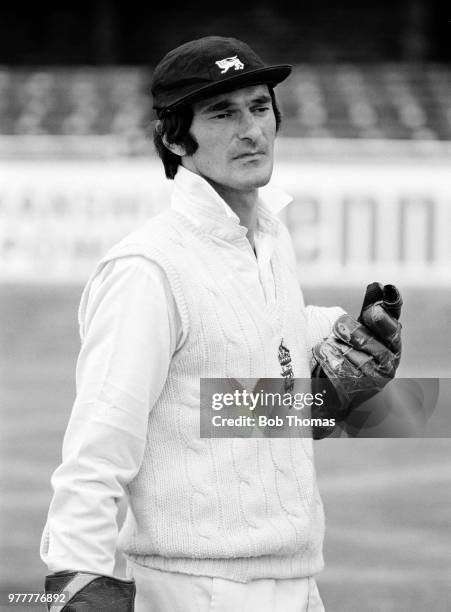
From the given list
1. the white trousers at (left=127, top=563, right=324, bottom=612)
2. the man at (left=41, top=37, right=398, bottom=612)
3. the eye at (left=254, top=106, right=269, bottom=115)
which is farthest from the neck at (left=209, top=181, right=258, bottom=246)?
the white trousers at (left=127, top=563, right=324, bottom=612)

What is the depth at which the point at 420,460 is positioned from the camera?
20.6ft

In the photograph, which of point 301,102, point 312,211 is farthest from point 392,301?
point 301,102

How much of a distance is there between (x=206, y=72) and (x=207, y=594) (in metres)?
0.91

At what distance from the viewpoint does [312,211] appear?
852 cm

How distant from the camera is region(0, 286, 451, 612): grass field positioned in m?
4.29

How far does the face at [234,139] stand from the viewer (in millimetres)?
1988

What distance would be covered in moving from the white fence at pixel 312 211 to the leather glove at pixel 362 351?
20.9 feet

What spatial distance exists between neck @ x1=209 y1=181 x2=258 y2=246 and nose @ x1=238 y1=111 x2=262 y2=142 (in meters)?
0.10

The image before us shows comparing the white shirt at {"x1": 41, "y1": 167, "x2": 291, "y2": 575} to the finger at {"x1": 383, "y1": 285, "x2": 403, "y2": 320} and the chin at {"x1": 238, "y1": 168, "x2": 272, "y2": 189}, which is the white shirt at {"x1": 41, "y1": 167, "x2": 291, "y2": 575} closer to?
the chin at {"x1": 238, "y1": 168, "x2": 272, "y2": 189}

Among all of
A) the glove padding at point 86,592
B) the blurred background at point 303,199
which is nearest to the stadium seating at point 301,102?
the blurred background at point 303,199

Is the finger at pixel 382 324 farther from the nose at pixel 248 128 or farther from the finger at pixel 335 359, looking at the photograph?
the nose at pixel 248 128

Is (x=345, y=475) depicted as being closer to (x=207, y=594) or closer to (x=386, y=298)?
(x=386, y=298)

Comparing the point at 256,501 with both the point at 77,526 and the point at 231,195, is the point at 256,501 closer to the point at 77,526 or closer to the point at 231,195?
the point at 77,526

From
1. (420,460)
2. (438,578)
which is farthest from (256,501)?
(420,460)
